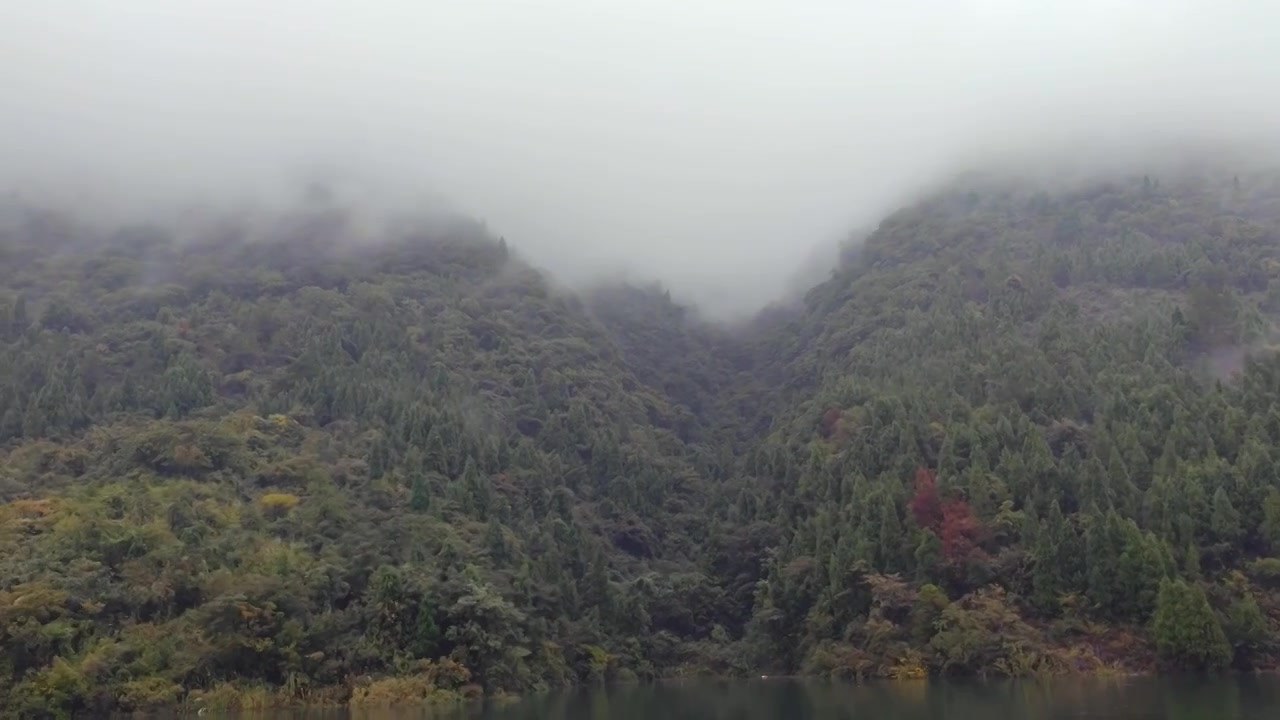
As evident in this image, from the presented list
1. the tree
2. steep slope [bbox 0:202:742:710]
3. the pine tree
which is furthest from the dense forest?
the pine tree

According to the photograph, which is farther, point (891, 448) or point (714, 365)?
point (714, 365)

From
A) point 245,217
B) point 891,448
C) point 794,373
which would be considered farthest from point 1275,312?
point 245,217

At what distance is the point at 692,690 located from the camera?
65.9 m

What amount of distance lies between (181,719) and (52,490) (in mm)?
27267

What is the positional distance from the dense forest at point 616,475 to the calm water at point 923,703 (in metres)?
7.94

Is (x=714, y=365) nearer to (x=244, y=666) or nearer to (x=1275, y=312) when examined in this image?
(x=1275, y=312)

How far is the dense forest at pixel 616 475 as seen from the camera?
6253 centimetres

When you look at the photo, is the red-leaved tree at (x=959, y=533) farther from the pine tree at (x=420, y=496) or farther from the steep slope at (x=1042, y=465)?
the pine tree at (x=420, y=496)

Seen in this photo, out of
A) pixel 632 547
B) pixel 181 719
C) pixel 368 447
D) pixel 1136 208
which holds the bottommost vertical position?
pixel 632 547

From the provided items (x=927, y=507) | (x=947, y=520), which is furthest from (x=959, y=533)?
(x=927, y=507)

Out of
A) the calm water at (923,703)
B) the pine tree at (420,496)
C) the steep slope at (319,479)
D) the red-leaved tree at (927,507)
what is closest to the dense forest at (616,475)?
the steep slope at (319,479)

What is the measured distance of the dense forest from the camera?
6253cm

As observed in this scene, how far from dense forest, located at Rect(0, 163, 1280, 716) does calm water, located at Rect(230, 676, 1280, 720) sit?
7.94 m

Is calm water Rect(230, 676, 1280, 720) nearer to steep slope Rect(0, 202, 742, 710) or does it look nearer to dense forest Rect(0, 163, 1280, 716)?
dense forest Rect(0, 163, 1280, 716)
